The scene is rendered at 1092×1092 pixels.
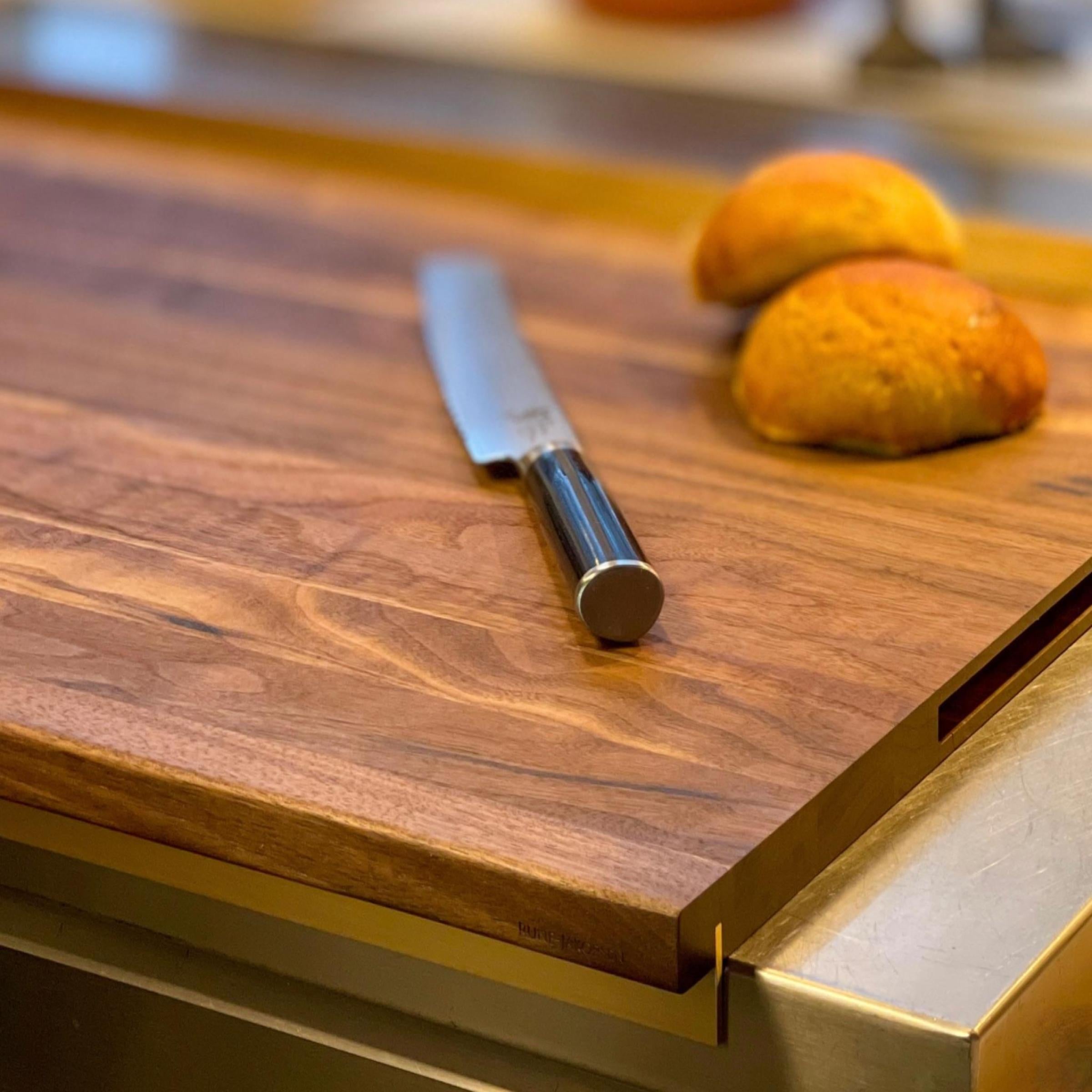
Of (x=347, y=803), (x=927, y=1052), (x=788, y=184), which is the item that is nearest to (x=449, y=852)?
(x=347, y=803)

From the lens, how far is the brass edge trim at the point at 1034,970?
0.48 metres

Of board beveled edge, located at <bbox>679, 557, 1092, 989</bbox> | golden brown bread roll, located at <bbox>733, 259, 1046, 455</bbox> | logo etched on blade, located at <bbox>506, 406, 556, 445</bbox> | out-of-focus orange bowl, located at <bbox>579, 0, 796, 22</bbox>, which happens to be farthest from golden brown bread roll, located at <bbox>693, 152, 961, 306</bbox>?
out-of-focus orange bowl, located at <bbox>579, 0, 796, 22</bbox>

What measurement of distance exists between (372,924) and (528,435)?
11.1 inches

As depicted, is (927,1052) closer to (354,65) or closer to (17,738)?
(17,738)

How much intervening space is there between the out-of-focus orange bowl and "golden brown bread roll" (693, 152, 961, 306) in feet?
→ 2.26

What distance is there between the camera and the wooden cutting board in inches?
20.7

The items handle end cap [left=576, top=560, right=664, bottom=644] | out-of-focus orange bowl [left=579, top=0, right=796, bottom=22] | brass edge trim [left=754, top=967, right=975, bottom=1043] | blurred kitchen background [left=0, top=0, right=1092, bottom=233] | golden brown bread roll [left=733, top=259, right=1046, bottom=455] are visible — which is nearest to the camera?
brass edge trim [left=754, top=967, right=975, bottom=1043]

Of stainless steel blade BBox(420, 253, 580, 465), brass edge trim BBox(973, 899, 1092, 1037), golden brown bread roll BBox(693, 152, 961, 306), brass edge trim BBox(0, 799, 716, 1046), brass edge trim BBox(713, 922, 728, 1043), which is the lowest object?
brass edge trim BBox(0, 799, 716, 1046)

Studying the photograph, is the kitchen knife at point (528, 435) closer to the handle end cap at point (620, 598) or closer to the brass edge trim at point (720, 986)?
the handle end cap at point (620, 598)

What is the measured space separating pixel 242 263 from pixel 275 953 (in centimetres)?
55

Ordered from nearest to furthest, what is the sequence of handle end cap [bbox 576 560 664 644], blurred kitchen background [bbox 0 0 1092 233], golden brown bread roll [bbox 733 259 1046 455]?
handle end cap [bbox 576 560 664 644] < golden brown bread roll [bbox 733 259 1046 455] < blurred kitchen background [bbox 0 0 1092 233]

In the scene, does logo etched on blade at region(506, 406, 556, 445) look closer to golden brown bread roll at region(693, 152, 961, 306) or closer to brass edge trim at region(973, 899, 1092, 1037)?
golden brown bread roll at region(693, 152, 961, 306)

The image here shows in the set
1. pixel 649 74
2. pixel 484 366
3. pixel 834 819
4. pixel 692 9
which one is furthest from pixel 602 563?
pixel 692 9

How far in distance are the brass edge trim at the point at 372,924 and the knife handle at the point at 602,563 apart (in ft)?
0.43
